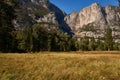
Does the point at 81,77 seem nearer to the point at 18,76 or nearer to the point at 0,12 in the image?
the point at 18,76

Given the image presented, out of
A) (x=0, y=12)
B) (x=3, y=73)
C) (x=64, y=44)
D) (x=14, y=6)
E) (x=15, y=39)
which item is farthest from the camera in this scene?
(x=64, y=44)

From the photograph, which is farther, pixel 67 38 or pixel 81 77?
pixel 67 38

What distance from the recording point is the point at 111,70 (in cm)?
1502

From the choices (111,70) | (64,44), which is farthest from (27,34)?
(111,70)

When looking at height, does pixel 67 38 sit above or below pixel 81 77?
above

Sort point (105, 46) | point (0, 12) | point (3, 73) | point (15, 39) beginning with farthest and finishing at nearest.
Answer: point (105, 46) < point (15, 39) < point (0, 12) < point (3, 73)

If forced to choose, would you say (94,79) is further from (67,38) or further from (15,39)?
(67,38)

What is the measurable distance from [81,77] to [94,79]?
0.76m

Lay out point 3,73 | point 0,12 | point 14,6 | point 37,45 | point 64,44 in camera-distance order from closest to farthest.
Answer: point 3,73, point 0,12, point 14,6, point 37,45, point 64,44

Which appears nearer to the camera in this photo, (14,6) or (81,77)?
(81,77)

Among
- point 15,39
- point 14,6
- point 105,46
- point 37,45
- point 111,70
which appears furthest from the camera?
point 105,46

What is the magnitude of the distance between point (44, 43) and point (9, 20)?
70.8 metres

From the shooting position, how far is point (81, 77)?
13.1 metres

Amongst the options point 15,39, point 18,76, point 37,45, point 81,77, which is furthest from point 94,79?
point 37,45
